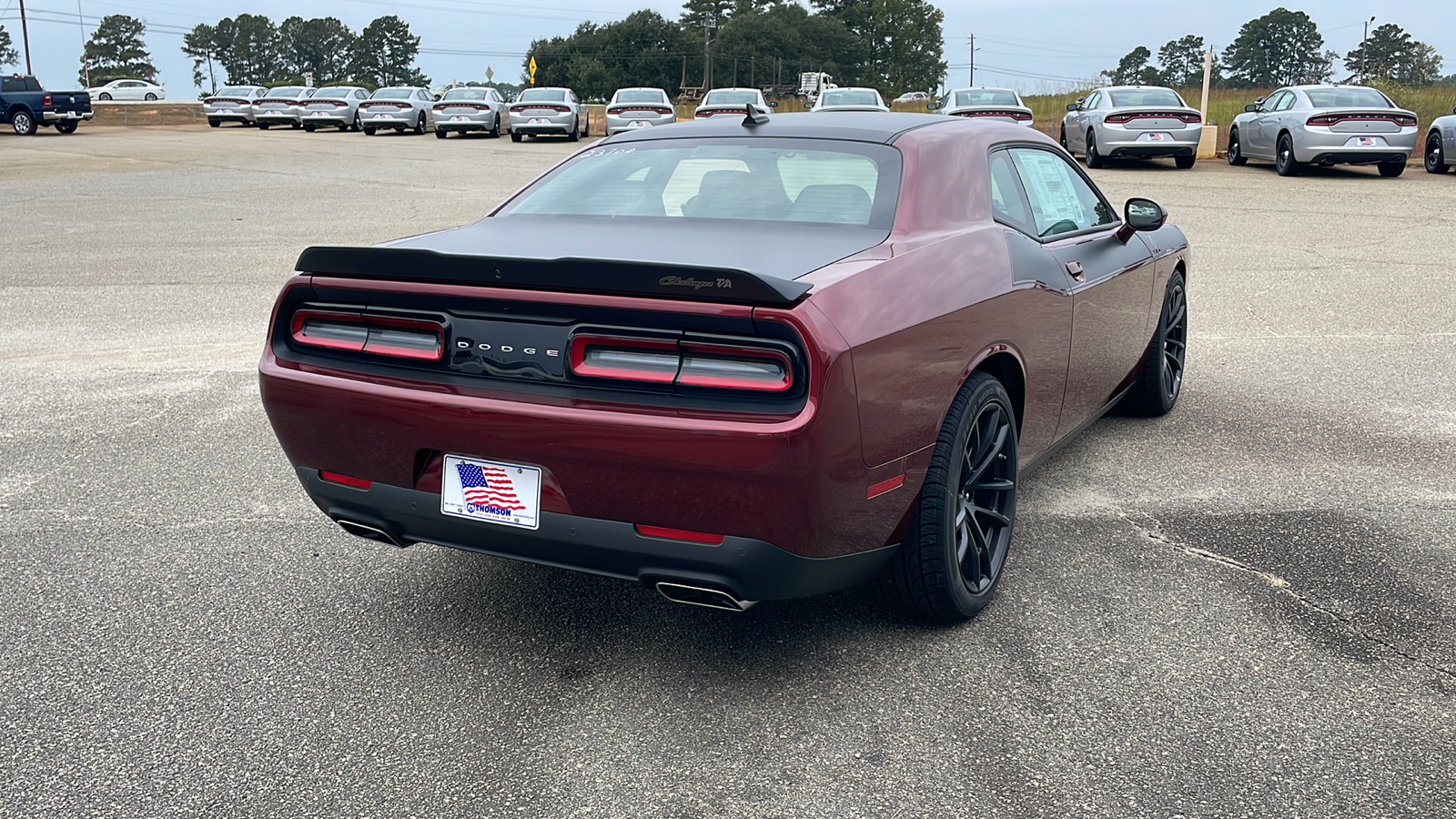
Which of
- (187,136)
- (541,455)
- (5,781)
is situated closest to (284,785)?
(5,781)

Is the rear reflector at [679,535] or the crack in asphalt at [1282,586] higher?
the rear reflector at [679,535]

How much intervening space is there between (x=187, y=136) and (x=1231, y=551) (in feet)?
116

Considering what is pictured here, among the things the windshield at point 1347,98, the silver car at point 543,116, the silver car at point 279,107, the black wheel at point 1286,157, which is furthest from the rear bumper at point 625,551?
the silver car at point 279,107

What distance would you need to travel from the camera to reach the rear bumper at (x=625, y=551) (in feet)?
9.55

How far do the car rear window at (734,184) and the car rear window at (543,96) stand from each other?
26.6m

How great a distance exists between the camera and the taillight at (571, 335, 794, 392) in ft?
9.20

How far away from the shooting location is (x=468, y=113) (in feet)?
104

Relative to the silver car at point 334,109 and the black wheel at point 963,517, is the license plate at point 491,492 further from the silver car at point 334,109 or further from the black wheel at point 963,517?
the silver car at point 334,109

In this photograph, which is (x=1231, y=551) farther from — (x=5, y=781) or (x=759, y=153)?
(x=5, y=781)

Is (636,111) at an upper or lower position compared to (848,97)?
lower

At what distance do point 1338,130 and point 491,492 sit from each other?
18.7m

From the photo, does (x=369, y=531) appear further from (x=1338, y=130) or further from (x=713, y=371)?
(x=1338, y=130)

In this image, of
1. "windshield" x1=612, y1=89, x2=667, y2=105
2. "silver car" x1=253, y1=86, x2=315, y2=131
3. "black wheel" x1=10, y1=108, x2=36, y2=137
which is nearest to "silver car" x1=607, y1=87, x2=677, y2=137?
"windshield" x1=612, y1=89, x2=667, y2=105

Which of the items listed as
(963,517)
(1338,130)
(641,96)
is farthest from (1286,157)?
(963,517)
